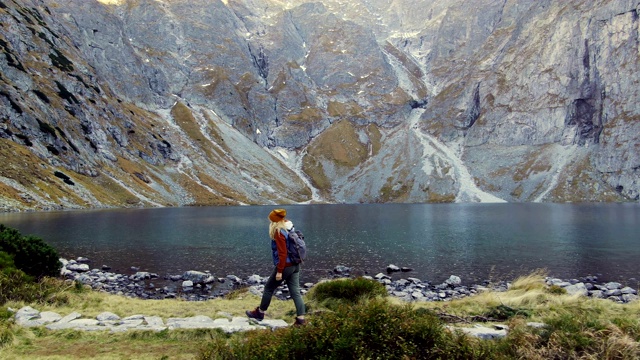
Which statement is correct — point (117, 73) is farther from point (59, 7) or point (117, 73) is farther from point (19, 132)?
point (19, 132)

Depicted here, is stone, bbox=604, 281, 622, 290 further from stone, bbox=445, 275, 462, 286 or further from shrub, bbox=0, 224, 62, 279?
shrub, bbox=0, 224, 62, 279

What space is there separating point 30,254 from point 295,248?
14.4 meters

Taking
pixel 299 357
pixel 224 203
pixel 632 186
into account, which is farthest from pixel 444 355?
pixel 632 186

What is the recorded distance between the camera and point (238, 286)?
94.4 feet

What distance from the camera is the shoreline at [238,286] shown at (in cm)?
2486

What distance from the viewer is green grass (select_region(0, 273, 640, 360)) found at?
7.21m

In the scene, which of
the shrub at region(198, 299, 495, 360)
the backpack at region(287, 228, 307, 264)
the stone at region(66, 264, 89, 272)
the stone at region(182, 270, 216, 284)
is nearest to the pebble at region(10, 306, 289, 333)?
the backpack at region(287, 228, 307, 264)

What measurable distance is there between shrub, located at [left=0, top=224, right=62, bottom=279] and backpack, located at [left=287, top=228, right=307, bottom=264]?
524 inches

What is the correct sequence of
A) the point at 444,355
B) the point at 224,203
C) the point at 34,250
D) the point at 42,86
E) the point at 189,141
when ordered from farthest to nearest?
the point at 189,141
the point at 224,203
the point at 42,86
the point at 34,250
the point at 444,355

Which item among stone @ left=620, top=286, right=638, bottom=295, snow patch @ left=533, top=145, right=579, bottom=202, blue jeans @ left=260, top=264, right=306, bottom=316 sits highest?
snow patch @ left=533, top=145, right=579, bottom=202

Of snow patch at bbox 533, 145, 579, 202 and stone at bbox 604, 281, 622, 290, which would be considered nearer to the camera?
stone at bbox 604, 281, 622, 290

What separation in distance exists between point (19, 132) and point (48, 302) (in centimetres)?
11384

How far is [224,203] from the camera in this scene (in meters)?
151

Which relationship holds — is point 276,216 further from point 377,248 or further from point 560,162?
point 560,162
